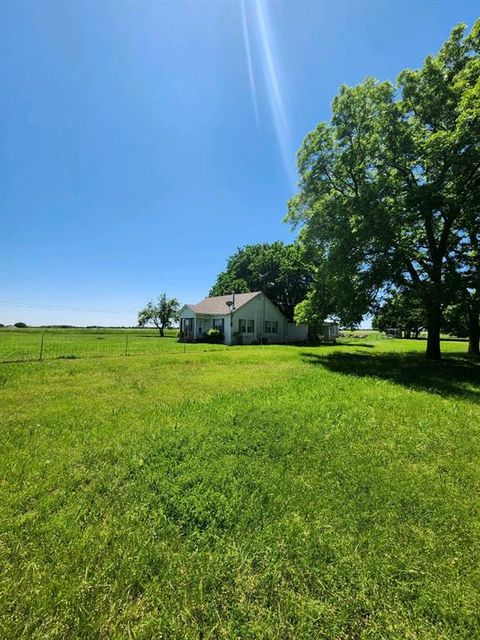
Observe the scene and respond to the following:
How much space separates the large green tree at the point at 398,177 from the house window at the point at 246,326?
12013mm

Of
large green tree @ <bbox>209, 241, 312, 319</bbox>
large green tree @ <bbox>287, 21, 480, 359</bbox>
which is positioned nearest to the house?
large green tree @ <bbox>209, 241, 312, 319</bbox>

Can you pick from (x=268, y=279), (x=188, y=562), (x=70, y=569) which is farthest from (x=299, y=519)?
(x=268, y=279)

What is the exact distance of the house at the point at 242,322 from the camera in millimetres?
27953

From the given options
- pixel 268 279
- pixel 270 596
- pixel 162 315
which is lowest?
pixel 270 596

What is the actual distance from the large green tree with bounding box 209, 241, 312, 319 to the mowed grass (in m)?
30.1

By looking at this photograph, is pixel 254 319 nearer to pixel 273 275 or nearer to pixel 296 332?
pixel 296 332

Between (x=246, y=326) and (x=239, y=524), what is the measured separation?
84.6 ft

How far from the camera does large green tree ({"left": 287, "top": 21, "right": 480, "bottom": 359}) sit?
12.9 meters

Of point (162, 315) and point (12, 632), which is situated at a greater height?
point (162, 315)

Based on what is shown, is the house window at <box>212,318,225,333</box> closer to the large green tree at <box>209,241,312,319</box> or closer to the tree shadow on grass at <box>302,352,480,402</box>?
the large green tree at <box>209,241,312,319</box>

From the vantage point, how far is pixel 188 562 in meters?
2.42

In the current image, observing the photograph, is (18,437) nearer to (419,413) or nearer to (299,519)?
(299,519)

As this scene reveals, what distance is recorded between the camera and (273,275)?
38.8 metres

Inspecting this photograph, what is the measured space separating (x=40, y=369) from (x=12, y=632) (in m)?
11.3
